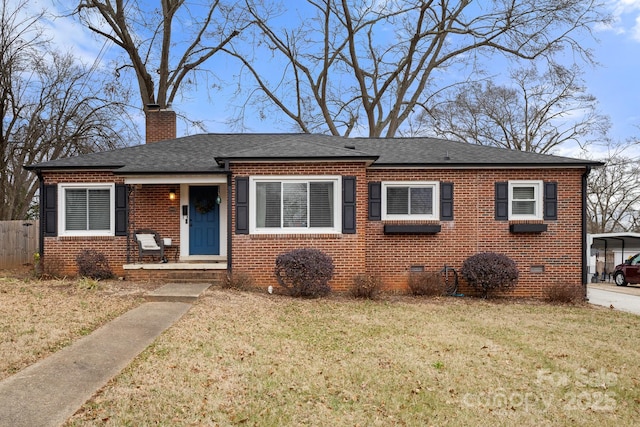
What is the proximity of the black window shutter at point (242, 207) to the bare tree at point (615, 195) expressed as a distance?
85.2ft

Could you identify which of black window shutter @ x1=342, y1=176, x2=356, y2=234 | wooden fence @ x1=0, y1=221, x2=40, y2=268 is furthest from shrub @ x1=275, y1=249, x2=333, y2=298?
wooden fence @ x1=0, y1=221, x2=40, y2=268

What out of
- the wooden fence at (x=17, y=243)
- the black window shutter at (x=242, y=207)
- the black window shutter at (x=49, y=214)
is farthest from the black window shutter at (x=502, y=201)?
the wooden fence at (x=17, y=243)

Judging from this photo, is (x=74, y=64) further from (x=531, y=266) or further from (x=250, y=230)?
(x=531, y=266)

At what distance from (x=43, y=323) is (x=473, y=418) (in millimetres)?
5933

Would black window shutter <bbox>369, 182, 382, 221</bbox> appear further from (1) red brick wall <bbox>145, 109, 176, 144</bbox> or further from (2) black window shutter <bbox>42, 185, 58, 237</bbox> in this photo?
(2) black window shutter <bbox>42, 185, 58, 237</bbox>

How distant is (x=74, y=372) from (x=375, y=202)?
294 inches

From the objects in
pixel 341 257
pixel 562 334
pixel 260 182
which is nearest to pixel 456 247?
pixel 341 257

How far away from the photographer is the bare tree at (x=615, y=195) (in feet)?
89.1

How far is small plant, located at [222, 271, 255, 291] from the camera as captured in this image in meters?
9.09

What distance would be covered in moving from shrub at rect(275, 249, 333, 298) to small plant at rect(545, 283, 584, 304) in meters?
5.38

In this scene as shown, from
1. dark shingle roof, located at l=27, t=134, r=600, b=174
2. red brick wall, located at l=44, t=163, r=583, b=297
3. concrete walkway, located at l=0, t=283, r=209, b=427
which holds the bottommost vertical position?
concrete walkway, located at l=0, t=283, r=209, b=427

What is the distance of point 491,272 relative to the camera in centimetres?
955

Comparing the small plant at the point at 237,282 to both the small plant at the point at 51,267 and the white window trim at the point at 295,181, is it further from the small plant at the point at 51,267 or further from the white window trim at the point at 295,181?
the small plant at the point at 51,267

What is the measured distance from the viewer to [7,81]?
17.0 m
